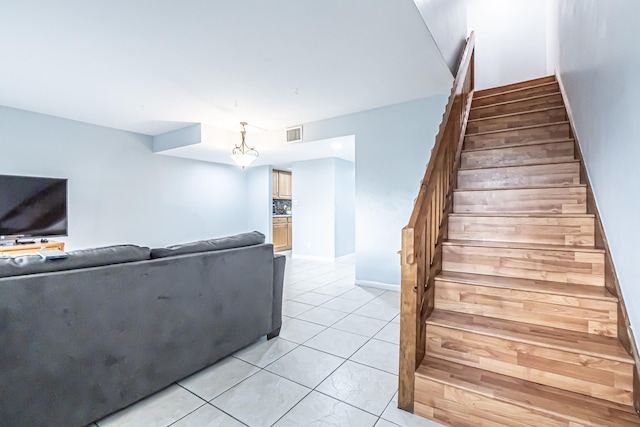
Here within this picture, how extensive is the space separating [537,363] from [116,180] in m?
5.88

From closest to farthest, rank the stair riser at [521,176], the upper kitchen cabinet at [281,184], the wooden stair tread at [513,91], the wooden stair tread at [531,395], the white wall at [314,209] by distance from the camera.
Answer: the wooden stair tread at [531,395]
the stair riser at [521,176]
the wooden stair tread at [513,91]
the white wall at [314,209]
the upper kitchen cabinet at [281,184]

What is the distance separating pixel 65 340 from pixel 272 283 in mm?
1331

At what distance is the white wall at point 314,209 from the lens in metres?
6.09

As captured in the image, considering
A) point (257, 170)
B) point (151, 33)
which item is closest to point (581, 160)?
point (151, 33)

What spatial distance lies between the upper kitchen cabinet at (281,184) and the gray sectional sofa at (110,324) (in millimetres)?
5328

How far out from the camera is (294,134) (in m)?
4.89

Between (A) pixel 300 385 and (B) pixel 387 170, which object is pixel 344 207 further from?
(A) pixel 300 385

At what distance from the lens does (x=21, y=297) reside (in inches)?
50.1

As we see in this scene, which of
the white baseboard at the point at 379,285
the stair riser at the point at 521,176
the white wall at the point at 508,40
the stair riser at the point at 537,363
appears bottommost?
the white baseboard at the point at 379,285

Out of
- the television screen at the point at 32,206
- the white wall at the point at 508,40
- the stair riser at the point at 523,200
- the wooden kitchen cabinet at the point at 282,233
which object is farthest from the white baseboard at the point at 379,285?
the television screen at the point at 32,206

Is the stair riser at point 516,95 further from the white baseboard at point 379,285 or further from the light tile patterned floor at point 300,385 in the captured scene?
the light tile patterned floor at point 300,385

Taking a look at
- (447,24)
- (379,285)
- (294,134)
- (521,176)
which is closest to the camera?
(521,176)

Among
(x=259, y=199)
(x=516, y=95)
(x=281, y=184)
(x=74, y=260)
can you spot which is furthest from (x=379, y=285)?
(x=281, y=184)

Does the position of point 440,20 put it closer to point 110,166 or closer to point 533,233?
point 533,233
